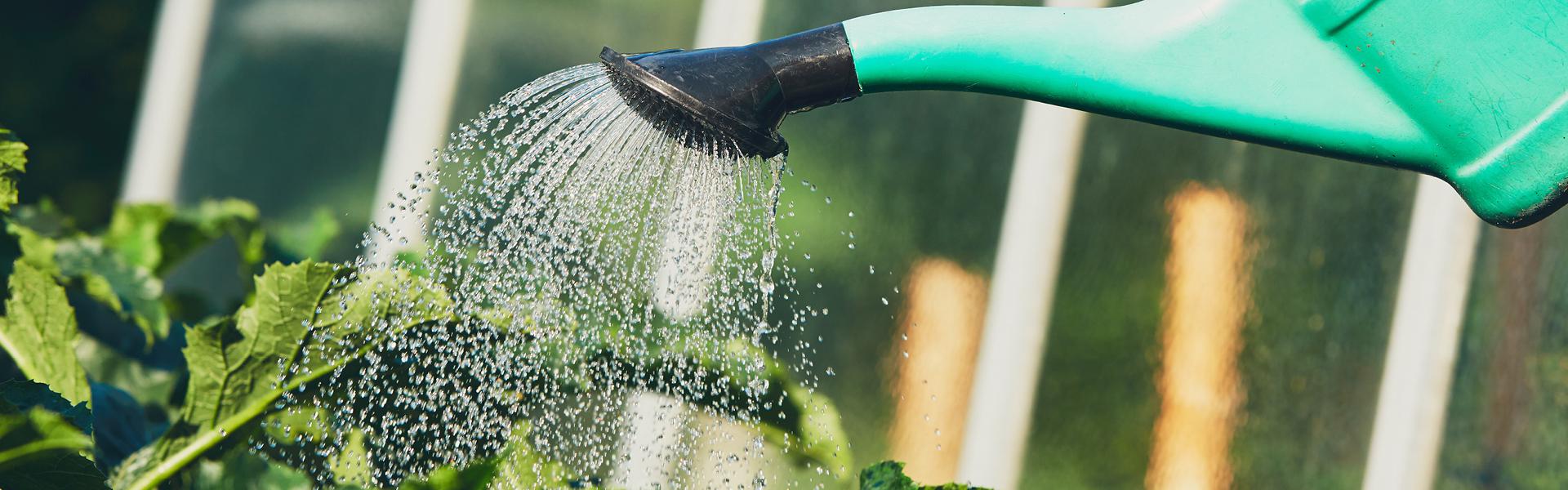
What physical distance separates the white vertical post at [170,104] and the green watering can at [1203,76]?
10.6 feet

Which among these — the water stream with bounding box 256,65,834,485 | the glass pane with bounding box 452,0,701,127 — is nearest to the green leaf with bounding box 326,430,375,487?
the water stream with bounding box 256,65,834,485

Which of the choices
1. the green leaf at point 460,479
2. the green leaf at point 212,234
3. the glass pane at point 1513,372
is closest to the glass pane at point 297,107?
the green leaf at point 212,234

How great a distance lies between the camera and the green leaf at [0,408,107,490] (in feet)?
3.09

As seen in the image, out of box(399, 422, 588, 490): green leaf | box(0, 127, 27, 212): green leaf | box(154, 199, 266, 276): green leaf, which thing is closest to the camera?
box(399, 422, 588, 490): green leaf

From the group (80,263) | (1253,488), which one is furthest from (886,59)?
(1253,488)

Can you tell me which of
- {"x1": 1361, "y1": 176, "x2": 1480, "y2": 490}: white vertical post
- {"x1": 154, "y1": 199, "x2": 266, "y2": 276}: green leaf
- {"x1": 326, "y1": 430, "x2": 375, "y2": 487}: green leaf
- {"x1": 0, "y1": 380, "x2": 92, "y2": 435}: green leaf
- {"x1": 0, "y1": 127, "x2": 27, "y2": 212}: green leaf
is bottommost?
{"x1": 326, "y1": 430, "x2": 375, "y2": 487}: green leaf

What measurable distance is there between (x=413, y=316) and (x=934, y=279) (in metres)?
1.19

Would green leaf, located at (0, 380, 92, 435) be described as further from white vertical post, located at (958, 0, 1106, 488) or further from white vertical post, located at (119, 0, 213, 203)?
white vertical post, located at (119, 0, 213, 203)

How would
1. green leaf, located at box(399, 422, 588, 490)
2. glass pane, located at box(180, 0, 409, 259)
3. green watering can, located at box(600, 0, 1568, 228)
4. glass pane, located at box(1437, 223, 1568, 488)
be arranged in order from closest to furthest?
1. green watering can, located at box(600, 0, 1568, 228)
2. green leaf, located at box(399, 422, 588, 490)
3. glass pane, located at box(1437, 223, 1568, 488)
4. glass pane, located at box(180, 0, 409, 259)

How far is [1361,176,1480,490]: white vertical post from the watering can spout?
1.22m

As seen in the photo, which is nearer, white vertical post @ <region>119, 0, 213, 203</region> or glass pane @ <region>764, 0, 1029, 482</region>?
glass pane @ <region>764, 0, 1029, 482</region>

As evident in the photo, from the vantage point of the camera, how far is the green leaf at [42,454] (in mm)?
942

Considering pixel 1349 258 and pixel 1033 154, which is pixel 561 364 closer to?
pixel 1033 154

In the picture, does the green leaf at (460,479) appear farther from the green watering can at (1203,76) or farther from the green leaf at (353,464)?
the green watering can at (1203,76)
